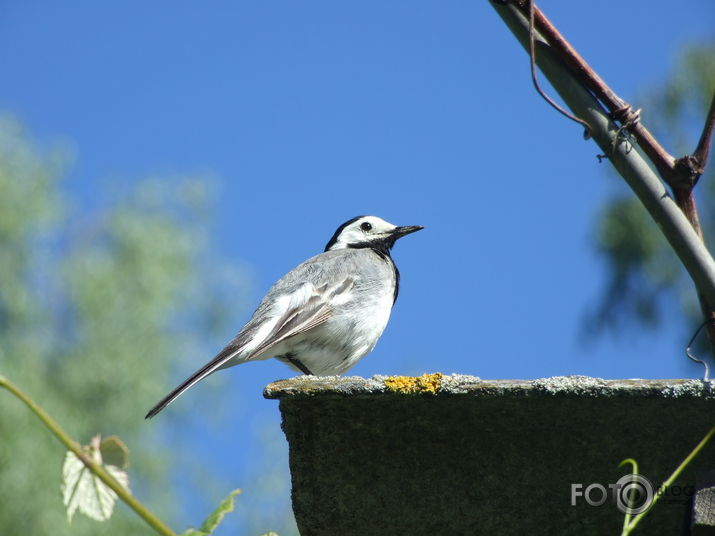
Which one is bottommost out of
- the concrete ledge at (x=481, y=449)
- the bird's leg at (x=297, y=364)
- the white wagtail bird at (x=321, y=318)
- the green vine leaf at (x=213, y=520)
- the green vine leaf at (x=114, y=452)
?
the green vine leaf at (x=213, y=520)

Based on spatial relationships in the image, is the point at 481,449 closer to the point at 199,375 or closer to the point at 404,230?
the point at 199,375

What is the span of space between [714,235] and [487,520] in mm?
13393

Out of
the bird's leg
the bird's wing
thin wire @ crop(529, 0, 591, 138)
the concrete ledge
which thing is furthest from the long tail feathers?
thin wire @ crop(529, 0, 591, 138)

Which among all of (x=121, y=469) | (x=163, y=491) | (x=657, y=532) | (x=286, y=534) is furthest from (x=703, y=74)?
(x=121, y=469)

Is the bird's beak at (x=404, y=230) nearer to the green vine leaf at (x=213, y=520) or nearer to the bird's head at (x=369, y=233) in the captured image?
the bird's head at (x=369, y=233)

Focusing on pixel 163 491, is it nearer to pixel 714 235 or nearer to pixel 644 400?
pixel 714 235

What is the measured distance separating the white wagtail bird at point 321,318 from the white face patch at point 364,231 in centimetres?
125

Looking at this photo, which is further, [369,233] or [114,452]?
[369,233]

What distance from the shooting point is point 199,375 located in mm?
4926

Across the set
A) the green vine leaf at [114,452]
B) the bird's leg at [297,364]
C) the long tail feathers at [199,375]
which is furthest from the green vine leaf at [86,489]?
the bird's leg at [297,364]

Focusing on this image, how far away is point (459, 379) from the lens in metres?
2.56

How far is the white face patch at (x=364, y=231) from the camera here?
7.94 meters

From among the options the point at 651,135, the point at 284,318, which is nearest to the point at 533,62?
the point at 651,135

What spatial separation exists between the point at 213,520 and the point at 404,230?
6040mm
